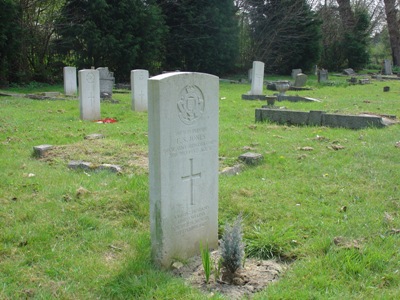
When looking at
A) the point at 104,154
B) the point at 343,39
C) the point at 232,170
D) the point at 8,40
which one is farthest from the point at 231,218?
the point at 343,39

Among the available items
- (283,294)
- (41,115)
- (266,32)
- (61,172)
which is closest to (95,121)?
(41,115)

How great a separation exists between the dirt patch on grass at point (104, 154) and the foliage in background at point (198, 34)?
68.6 feet

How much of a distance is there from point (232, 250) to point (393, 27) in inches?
1558

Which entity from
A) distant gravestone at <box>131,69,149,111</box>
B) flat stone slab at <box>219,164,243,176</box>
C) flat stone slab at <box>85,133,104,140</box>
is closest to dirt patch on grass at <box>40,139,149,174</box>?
flat stone slab at <box>85,133,104,140</box>

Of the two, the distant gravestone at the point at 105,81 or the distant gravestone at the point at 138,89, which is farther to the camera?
the distant gravestone at the point at 105,81

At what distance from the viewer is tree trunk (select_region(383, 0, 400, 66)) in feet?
120

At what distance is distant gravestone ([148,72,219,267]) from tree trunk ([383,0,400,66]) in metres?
37.1

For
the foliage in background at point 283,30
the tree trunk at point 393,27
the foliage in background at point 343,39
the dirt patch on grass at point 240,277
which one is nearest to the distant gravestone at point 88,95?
the dirt patch on grass at point 240,277

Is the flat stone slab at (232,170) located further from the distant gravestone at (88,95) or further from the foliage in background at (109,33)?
the foliage in background at (109,33)

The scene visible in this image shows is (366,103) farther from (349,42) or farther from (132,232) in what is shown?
(349,42)

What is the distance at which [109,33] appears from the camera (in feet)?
77.5

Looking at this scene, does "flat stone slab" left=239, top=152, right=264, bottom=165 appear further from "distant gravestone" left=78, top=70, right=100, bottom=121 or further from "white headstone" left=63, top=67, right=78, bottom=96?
"white headstone" left=63, top=67, right=78, bottom=96

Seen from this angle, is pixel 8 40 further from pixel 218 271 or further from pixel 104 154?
pixel 218 271

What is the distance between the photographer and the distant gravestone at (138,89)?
13422 mm
